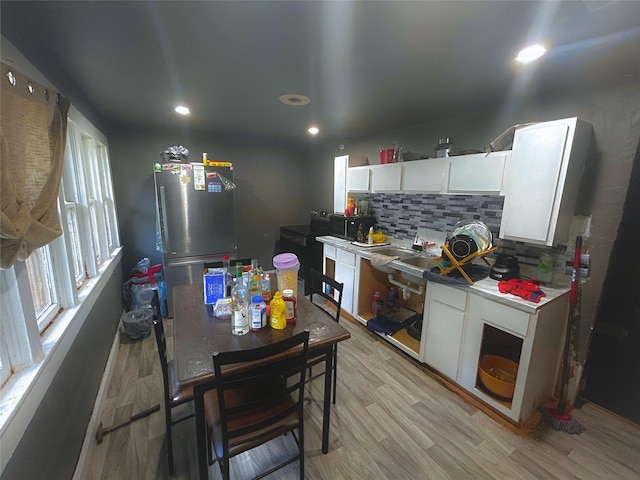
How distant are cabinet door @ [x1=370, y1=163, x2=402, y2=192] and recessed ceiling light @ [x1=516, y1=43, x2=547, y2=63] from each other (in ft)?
4.17

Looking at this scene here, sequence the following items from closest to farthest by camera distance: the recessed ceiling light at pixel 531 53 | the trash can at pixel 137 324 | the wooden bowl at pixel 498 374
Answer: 1. the recessed ceiling light at pixel 531 53
2. the wooden bowl at pixel 498 374
3. the trash can at pixel 137 324

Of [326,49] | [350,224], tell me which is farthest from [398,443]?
[326,49]

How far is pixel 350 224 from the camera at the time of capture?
324 cm

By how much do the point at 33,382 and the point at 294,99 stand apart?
2.21 meters

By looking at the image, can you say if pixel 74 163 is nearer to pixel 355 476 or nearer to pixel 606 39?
pixel 355 476

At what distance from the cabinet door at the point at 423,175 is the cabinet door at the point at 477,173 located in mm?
105

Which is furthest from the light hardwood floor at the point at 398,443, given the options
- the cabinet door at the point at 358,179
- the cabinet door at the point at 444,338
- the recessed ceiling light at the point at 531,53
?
the recessed ceiling light at the point at 531,53

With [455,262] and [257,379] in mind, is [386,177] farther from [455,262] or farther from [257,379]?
[257,379]

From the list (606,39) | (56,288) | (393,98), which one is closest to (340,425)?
(56,288)

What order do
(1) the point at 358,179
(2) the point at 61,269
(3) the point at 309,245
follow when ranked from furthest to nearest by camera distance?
1. (3) the point at 309,245
2. (1) the point at 358,179
3. (2) the point at 61,269

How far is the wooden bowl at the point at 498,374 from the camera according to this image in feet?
5.89

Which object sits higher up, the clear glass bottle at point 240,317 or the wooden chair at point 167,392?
the clear glass bottle at point 240,317

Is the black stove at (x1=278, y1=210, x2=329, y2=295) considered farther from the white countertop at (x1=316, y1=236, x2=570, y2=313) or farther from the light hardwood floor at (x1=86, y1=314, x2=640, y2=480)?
the light hardwood floor at (x1=86, y1=314, x2=640, y2=480)

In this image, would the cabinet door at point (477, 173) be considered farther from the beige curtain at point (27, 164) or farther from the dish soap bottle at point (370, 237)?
the beige curtain at point (27, 164)
